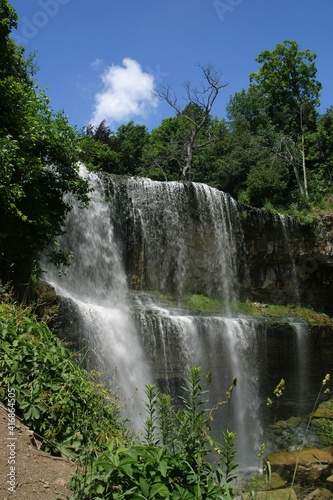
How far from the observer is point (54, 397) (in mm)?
4160

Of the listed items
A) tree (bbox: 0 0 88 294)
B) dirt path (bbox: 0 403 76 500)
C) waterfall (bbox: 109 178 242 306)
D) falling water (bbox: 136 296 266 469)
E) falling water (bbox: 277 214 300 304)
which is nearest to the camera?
dirt path (bbox: 0 403 76 500)

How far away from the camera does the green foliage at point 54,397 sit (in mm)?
3988

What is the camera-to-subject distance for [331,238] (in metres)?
20.0

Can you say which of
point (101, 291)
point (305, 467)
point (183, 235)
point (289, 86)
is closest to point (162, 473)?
point (305, 467)

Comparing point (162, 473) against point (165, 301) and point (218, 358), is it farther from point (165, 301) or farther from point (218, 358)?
point (165, 301)

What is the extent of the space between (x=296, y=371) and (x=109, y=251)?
8197mm

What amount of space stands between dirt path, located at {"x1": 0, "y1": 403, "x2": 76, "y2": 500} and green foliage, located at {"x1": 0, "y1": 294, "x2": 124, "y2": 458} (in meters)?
0.17

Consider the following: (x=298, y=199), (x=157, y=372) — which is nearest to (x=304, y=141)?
(x=298, y=199)

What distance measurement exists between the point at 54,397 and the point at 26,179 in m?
4.96

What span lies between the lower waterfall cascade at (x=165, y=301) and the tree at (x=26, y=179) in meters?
2.33

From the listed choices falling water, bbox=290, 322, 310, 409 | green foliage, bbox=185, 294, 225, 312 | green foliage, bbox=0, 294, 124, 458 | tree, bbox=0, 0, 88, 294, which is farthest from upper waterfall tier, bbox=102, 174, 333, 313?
green foliage, bbox=0, 294, 124, 458

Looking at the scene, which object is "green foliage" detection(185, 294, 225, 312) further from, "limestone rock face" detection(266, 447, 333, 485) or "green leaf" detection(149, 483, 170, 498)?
"green leaf" detection(149, 483, 170, 498)

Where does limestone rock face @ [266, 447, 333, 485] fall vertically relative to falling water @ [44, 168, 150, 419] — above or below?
below

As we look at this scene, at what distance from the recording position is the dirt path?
10.3 ft
